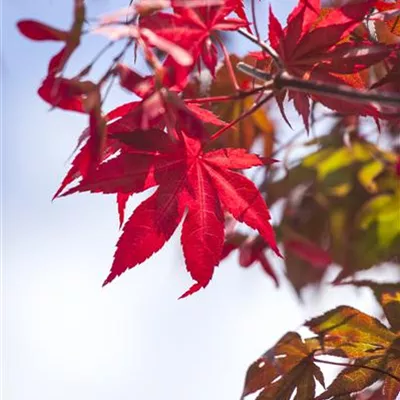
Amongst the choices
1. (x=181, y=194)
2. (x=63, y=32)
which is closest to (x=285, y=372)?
(x=181, y=194)

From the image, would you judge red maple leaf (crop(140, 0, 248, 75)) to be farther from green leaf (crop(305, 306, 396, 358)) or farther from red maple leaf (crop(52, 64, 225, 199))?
green leaf (crop(305, 306, 396, 358))

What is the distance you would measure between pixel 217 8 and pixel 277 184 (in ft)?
3.59

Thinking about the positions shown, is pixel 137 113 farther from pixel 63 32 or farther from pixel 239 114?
pixel 239 114

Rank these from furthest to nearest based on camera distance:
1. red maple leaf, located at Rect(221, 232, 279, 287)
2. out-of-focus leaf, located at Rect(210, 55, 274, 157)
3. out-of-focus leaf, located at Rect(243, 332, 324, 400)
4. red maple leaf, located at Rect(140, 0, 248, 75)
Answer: red maple leaf, located at Rect(221, 232, 279, 287) → out-of-focus leaf, located at Rect(210, 55, 274, 157) → out-of-focus leaf, located at Rect(243, 332, 324, 400) → red maple leaf, located at Rect(140, 0, 248, 75)

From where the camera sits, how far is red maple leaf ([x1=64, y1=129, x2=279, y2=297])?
0.90 metres

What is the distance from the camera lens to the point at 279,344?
3.48 feet

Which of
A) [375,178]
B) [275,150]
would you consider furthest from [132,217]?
[375,178]

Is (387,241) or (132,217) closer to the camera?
(132,217)

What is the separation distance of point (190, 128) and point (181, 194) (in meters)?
0.23

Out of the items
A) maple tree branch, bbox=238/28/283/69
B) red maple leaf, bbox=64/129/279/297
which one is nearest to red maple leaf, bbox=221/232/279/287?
red maple leaf, bbox=64/129/279/297

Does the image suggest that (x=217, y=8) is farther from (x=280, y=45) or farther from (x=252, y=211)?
(x=252, y=211)

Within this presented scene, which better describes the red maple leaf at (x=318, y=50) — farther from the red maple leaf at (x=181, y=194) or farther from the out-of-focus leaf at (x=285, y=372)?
the out-of-focus leaf at (x=285, y=372)

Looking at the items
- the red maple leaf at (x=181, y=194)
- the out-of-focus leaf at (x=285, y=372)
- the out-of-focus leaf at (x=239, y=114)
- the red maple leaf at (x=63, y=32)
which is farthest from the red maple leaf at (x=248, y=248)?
the red maple leaf at (x=63, y=32)

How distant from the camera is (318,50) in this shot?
35.1 inches
